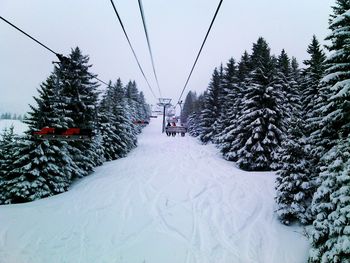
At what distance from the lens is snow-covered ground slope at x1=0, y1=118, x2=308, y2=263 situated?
8781 mm

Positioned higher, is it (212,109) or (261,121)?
(212,109)

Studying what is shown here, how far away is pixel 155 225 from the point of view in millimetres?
10781

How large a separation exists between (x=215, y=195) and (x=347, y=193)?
8.19 m

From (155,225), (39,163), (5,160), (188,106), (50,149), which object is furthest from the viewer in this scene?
(188,106)

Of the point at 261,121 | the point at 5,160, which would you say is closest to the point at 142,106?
the point at 261,121

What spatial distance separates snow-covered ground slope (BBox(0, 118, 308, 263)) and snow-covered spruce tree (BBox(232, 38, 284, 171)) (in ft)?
8.40

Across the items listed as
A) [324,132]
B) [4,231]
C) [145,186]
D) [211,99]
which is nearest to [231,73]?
[211,99]

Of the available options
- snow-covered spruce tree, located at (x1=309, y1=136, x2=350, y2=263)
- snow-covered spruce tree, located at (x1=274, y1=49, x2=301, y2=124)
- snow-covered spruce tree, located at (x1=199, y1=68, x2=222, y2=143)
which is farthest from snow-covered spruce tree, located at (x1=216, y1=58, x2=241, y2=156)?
snow-covered spruce tree, located at (x1=309, y1=136, x2=350, y2=263)

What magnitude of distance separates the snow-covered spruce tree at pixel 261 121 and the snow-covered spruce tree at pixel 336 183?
10.00 metres

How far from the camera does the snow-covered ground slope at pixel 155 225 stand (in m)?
8.78

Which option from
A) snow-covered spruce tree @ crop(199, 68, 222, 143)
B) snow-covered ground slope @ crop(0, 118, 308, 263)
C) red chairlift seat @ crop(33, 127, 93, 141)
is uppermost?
snow-covered spruce tree @ crop(199, 68, 222, 143)

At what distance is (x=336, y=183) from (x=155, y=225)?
7.06 m

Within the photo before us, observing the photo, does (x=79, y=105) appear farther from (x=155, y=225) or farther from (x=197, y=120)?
(x=197, y=120)

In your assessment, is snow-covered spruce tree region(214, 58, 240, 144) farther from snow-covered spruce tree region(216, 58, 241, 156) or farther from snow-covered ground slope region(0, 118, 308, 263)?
snow-covered ground slope region(0, 118, 308, 263)
